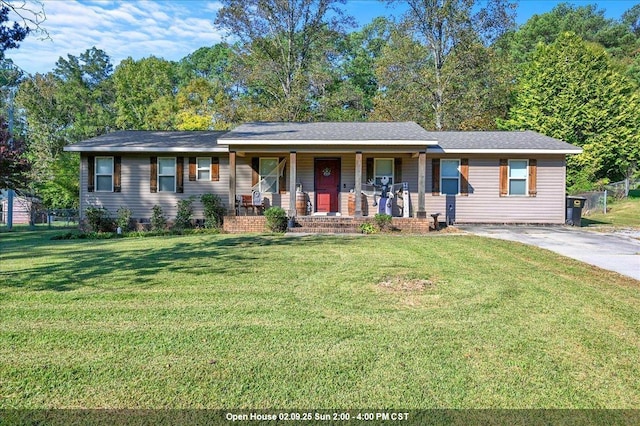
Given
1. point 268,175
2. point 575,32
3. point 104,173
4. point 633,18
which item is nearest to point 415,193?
point 268,175

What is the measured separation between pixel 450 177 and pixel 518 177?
2276 millimetres

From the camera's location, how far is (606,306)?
444cm

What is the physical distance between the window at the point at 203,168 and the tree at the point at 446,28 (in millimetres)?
13306

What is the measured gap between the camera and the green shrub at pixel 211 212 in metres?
13.5

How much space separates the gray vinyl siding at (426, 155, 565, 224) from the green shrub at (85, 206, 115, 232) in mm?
10668

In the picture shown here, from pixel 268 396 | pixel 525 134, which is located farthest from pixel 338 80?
pixel 268 396

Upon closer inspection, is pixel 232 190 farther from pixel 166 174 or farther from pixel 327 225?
pixel 166 174

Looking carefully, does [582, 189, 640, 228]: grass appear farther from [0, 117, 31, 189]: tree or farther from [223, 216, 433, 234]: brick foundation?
[0, 117, 31, 189]: tree

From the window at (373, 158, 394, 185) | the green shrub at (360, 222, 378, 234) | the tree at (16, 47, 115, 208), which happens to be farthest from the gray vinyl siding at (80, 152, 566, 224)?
the tree at (16, 47, 115, 208)

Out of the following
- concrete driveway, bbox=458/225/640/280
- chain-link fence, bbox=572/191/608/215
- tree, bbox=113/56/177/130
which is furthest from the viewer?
tree, bbox=113/56/177/130

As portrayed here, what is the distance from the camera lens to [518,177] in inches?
546

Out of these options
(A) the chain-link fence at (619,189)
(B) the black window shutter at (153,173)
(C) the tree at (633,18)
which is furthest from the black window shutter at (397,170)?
(C) the tree at (633,18)

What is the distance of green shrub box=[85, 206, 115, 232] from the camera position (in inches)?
513

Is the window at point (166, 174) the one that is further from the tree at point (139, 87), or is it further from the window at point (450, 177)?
the tree at point (139, 87)
